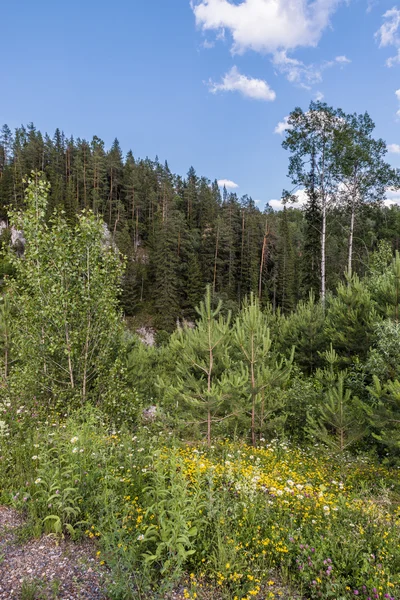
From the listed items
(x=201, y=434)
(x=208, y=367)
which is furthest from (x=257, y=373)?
(x=201, y=434)

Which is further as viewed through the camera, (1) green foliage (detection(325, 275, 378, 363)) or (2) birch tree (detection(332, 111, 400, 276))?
(2) birch tree (detection(332, 111, 400, 276))

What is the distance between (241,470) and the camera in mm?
4809

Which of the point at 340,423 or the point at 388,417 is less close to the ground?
the point at 388,417

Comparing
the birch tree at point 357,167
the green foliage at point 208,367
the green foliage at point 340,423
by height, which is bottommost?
the green foliage at point 340,423

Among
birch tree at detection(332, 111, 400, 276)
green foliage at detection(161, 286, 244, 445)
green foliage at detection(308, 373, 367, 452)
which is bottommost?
green foliage at detection(308, 373, 367, 452)

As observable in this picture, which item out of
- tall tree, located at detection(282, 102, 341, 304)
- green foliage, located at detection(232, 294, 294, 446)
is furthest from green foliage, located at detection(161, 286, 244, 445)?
tall tree, located at detection(282, 102, 341, 304)

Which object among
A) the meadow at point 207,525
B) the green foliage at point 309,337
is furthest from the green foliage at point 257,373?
the green foliage at point 309,337

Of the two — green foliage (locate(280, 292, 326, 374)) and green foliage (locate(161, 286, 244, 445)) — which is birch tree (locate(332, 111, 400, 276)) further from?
green foliage (locate(161, 286, 244, 445))

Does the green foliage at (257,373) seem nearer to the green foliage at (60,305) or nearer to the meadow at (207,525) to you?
the meadow at (207,525)

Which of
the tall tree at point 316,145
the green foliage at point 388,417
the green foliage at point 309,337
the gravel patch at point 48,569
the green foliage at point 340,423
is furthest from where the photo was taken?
the tall tree at point 316,145

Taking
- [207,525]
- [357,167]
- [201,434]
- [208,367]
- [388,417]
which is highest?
[357,167]

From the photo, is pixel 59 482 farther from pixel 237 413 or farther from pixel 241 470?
pixel 237 413

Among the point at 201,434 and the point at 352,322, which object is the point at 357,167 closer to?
the point at 352,322

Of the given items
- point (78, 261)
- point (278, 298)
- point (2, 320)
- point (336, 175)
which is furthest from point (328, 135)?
point (278, 298)
